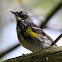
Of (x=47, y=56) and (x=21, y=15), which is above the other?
(x=21, y=15)

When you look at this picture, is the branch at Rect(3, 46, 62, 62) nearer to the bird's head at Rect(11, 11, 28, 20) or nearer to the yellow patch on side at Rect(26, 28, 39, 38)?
the yellow patch on side at Rect(26, 28, 39, 38)

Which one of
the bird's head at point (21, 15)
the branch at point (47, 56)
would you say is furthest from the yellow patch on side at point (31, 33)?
the branch at point (47, 56)

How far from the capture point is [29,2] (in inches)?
142

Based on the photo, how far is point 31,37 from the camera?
2.63 metres

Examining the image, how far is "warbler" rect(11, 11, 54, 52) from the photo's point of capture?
104 inches

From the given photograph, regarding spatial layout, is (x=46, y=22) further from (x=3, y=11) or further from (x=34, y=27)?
(x=3, y=11)

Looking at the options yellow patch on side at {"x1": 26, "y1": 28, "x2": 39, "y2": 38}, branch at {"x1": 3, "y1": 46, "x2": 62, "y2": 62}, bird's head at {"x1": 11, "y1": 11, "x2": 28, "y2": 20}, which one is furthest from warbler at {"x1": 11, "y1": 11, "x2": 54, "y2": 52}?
branch at {"x1": 3, "y1": 46, "x2": 62, "y2": 62}

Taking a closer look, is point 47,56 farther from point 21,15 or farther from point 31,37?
point 21,15

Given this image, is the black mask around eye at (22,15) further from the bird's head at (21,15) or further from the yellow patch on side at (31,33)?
the yellow patch on side at (31,33)

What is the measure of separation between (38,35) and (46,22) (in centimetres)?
31

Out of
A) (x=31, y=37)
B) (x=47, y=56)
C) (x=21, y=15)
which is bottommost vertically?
(x=47, y=56)

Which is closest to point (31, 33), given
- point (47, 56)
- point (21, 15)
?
point (21, 15)

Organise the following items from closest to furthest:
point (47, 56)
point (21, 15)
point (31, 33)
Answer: point (47, 56) → point (31, 33) → point (21, 15)

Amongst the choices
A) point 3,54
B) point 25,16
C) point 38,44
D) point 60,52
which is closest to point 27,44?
point 38,44
